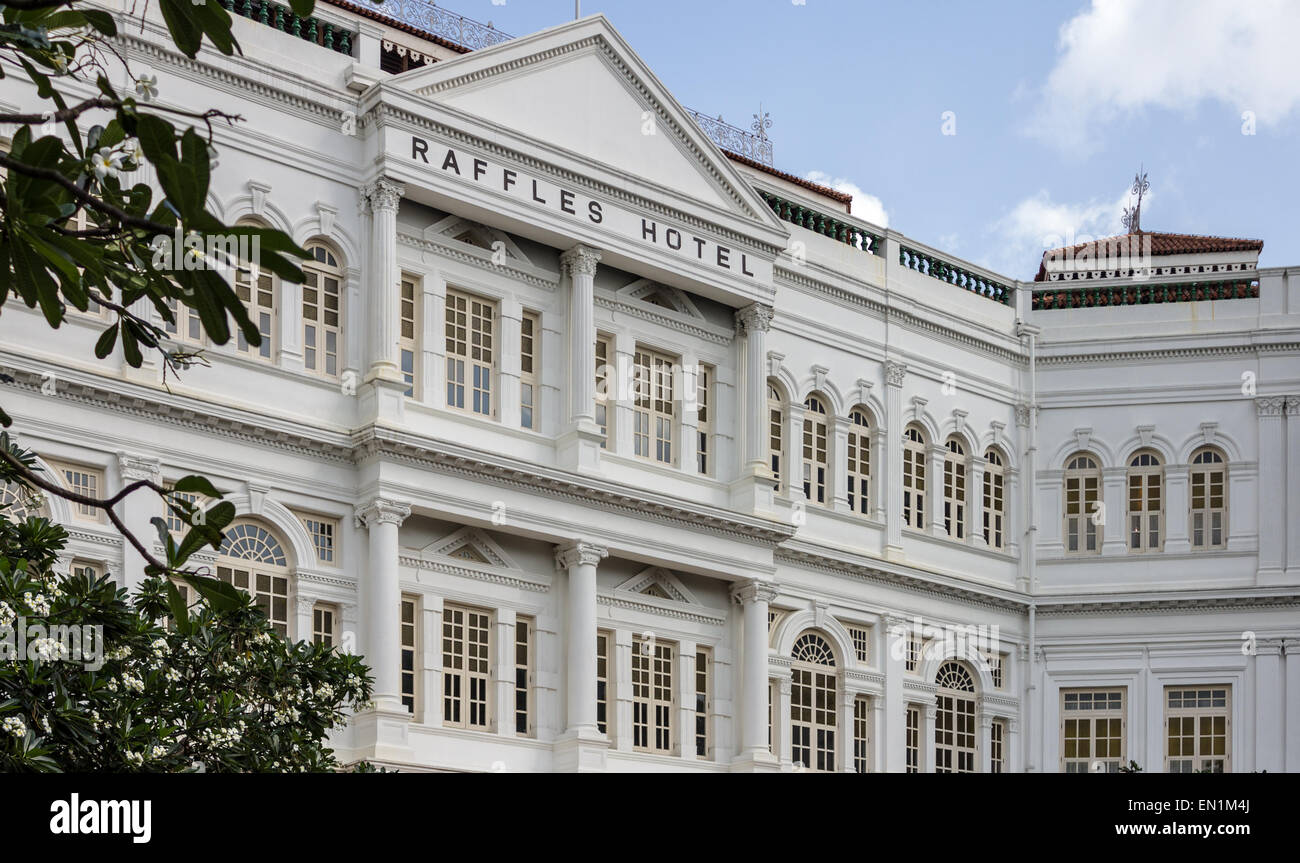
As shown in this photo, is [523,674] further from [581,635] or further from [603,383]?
[603,383]

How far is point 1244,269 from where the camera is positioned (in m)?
28.3

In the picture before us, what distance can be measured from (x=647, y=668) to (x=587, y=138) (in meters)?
6.43

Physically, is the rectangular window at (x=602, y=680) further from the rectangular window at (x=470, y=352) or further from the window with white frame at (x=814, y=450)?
the window with white frame at (x=814, y=450)

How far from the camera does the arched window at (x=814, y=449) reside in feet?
82.7

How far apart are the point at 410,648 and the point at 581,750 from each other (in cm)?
221

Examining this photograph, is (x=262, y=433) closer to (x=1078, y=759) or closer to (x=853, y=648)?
(x=853, y=648)

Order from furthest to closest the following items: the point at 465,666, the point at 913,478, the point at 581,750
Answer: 1. the point at 913,478
2. the point at 465,666
3. the point at 581,750

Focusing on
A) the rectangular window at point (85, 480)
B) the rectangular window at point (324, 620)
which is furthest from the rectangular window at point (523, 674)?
the rectangular window at point (85, 480)

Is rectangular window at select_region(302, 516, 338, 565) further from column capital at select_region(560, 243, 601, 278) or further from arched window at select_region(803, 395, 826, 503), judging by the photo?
arched window at select_region(803, 395, 826, 503)

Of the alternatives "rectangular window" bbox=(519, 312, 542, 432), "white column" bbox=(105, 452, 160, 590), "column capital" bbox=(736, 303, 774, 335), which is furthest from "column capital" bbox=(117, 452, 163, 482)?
"column capital" bbox=(736, 303, 774, 335)

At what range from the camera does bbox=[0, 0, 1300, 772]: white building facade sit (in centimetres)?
1961

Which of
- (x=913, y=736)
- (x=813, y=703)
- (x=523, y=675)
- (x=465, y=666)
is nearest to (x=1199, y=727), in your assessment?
(x=913, y=736)

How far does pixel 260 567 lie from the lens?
1928 centimetres
